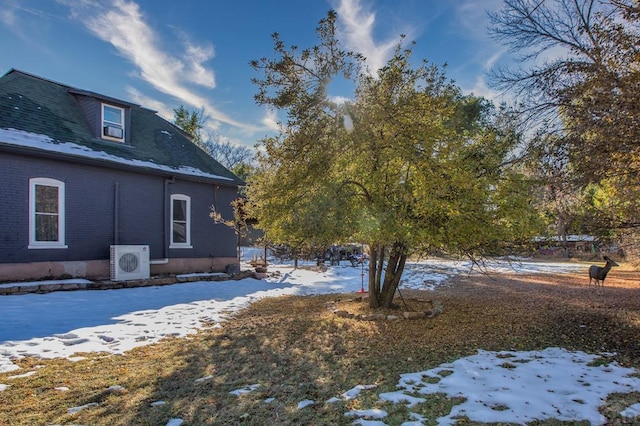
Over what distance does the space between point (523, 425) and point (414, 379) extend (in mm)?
1153

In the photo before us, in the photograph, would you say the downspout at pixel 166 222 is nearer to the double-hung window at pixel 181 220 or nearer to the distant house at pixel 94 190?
the distant house at pixel 94 190

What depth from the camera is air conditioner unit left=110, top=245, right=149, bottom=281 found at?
10117 millimetres

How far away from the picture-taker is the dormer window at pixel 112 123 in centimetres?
1120

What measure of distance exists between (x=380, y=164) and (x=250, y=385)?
3.83m

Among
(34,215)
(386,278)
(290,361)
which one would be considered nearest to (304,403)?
(290,361)

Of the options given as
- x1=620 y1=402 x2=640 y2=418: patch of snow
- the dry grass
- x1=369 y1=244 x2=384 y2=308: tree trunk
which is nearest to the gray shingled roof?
the dry grass

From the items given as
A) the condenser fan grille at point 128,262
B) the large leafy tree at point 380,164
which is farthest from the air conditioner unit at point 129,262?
the large leafy tree at point 380,164

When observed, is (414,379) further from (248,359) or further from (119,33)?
Result: (119,33)

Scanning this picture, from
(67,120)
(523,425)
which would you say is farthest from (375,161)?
(67,120)

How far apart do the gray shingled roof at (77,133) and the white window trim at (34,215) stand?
0.83 meters

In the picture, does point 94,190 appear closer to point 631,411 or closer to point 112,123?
point 112,123

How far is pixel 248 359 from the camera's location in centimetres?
453

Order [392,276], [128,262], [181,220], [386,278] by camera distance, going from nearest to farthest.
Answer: [392,276]
[386,278]
[128,262]
[181,220]

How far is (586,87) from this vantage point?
16.0ft
